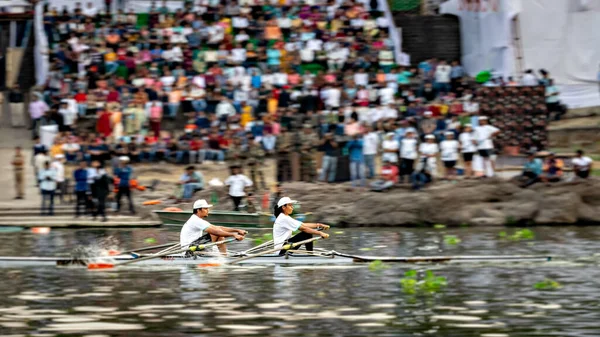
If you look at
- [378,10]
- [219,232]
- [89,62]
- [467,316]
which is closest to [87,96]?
[89,62]

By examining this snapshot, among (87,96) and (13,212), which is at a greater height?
(87,96)

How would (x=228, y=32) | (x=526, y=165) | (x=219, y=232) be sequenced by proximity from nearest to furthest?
(x=219, y=232) → (x=526, y=165) → (x=228, y=32)

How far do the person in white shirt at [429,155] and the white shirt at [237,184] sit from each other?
4459mm

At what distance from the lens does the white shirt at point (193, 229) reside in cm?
2234

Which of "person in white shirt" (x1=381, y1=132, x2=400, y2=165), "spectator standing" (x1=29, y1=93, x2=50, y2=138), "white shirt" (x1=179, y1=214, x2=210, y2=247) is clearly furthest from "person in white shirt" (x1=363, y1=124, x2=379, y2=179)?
"white shirt" (x1=179, y1=214, x2=210, y2=247)

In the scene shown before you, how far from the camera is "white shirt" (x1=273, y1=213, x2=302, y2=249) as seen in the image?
22.4 meters

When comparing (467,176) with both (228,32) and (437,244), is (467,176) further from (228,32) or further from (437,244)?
→ (228,32)

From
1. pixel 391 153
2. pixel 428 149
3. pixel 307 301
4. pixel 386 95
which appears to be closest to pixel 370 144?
pixel 391 153

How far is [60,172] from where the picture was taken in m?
32.8

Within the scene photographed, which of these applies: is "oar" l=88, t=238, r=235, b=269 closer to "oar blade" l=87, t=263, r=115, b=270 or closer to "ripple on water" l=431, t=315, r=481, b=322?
"oar blade" l=87, t=263, r=115, b=270

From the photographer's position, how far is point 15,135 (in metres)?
38.2

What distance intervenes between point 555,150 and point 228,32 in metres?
10.5

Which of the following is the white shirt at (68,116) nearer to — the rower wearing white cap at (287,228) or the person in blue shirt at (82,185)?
the person in blue shirt at (82,185)

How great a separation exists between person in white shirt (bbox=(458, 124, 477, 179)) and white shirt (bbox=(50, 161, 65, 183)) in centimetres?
1035
